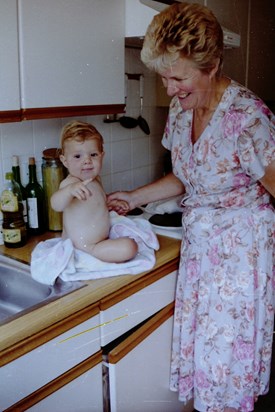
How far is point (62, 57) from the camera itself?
1259mm

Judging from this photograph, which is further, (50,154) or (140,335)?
(50,154)

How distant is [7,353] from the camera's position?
0.92m

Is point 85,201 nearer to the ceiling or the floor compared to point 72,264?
nearer to the ceiling

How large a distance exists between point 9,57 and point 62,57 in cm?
18

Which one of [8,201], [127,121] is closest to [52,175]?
[8,201]

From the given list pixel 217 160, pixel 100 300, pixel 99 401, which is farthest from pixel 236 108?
pixel 99 401

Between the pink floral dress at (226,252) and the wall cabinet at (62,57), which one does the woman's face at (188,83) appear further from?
the wall cabinet at (62,57)

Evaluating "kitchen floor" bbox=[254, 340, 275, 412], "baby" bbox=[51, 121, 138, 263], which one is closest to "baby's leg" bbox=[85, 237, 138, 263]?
"baby" bbox=[51, 121, 138, 263]

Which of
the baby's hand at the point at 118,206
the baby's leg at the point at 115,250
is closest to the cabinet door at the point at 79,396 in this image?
the baby's leg at the point at 115,250

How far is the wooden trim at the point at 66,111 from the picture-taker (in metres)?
1.21

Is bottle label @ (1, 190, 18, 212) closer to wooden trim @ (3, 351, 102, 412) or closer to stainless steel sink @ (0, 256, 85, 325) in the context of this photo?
stainless steel sink @ (0, 256, 85, 325)

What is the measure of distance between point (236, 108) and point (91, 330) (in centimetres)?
71

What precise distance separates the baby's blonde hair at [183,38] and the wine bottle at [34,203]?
57cm

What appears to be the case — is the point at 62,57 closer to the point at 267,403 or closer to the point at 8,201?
the point at 8,201
